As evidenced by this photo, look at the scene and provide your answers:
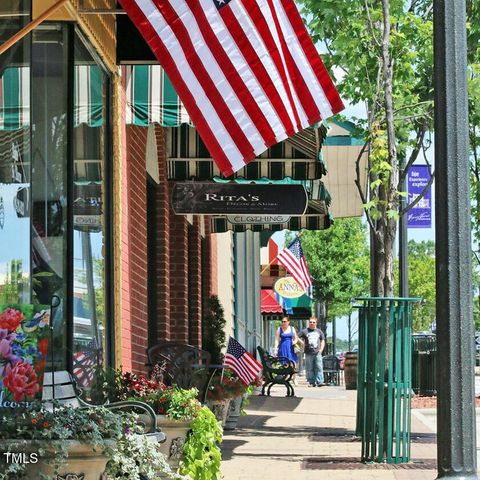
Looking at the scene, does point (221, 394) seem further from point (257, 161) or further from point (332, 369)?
point (332, 369)

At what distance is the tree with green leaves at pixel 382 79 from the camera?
12.6 meters

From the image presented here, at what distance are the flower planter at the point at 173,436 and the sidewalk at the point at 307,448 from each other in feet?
6.50

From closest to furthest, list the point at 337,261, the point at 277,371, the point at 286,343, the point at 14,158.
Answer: the point at 14,158, the point at 277,371, the point at 286,343, the point at 337,261

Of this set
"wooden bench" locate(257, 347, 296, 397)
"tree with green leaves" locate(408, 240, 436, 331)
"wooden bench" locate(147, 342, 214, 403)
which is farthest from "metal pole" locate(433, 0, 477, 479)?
"tree with green leaves" locate(408, 240, 436, 331)

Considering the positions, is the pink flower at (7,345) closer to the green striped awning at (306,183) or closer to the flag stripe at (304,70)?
the flag stripe at (304,70)

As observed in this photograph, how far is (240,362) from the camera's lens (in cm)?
1461

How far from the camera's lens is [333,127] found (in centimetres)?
1647

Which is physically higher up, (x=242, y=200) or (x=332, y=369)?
(x=242, y=200)

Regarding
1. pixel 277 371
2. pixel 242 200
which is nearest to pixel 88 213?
pixel 242 200

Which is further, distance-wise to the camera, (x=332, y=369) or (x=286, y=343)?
(x=332, y=369)

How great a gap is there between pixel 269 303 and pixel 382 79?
96.1 feet

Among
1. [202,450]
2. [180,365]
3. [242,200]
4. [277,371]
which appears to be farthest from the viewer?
[277,371]

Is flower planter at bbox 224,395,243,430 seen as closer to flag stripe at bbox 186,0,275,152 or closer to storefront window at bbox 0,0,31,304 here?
storefront window at bbox 0,0,31,304

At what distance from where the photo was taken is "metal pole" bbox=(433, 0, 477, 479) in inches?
213
